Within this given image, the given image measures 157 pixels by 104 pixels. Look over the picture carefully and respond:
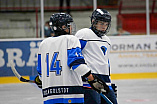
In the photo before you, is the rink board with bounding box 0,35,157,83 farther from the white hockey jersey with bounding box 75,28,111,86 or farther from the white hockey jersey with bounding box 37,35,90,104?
the white hockey jersey with bounding box 37,35,90,104

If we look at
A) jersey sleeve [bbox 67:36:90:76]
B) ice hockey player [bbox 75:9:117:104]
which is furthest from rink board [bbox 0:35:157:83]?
jersey sleeve [bbox 67:36:90:76]

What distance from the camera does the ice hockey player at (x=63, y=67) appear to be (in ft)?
9.48

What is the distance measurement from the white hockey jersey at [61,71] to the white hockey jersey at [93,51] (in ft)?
2.10

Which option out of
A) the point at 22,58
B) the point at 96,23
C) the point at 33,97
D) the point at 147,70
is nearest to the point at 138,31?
the point at 147,70

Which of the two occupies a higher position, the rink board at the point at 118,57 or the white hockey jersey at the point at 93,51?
the white hockey jersey at the point at 93,51

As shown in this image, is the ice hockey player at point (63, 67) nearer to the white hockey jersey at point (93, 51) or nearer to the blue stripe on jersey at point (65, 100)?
the blue stripe on jersey at point (65, 100)

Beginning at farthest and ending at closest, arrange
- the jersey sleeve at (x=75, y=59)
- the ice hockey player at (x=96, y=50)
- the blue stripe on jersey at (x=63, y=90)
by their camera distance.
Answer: the ice hockey player at (x=96, y=50) → the blue stripe on jersey at (x=63, y=90) → the jersey sleeve at (x=75, y=59)

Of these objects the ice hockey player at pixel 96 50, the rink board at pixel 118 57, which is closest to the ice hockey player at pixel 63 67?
the ice hockey player at pixel 96 50

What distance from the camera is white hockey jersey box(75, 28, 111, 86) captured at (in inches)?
142

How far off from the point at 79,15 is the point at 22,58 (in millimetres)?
2059

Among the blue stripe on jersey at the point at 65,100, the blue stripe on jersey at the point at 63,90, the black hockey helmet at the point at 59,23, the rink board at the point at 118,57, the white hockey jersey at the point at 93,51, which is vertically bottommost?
the rink board at the point at 118,57

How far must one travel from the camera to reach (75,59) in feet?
9.37

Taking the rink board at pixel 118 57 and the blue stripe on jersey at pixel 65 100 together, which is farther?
the rink board at pixel 118 57

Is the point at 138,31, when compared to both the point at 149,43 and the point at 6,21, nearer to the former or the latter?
the point at 149,43
